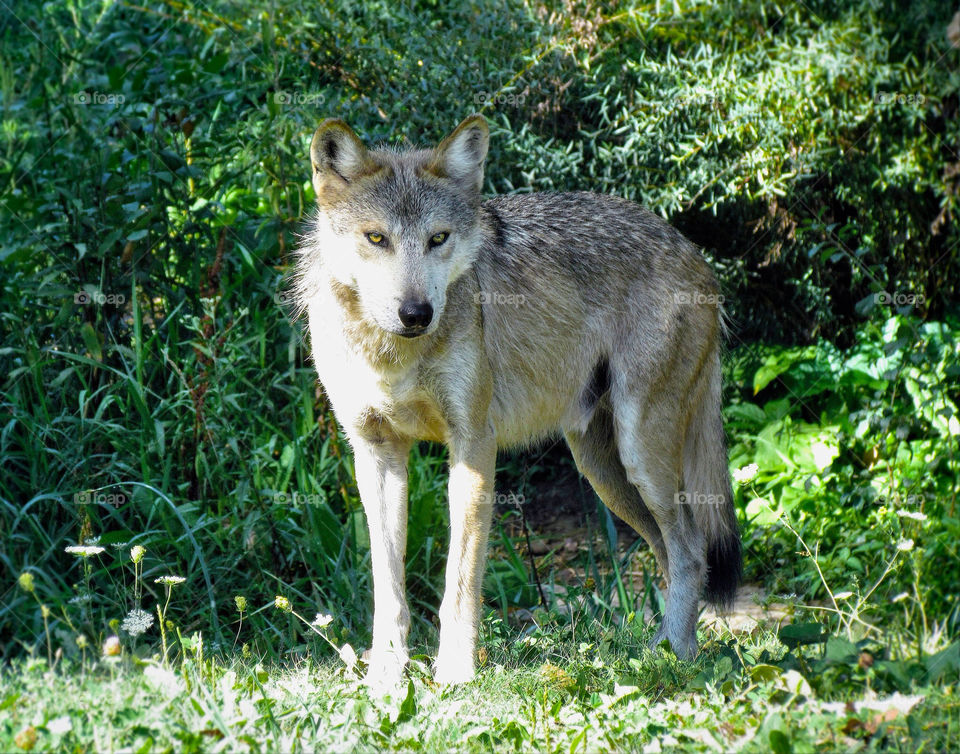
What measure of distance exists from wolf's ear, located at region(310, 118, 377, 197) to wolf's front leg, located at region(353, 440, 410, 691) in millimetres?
1091

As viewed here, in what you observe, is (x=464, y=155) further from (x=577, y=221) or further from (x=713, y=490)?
(x=713, y=490)

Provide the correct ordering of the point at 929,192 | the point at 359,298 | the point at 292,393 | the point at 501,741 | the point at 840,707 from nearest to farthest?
1. the point at 840,707
2. the point at 501,741
3. the point at 359,298
4. the point at 292,393
5. the point at 929,192

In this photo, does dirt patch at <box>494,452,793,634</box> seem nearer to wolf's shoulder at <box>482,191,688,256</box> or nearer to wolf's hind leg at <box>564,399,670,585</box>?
wolf's hind leg at <box>564,399,670,585</box>

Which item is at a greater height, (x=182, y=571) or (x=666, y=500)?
(x=666, y=500)

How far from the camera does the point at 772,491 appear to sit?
6148 millimetres

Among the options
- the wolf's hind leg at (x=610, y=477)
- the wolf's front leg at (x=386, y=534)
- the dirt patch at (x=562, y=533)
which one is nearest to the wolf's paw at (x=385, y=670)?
the wolf's front leg at (x=386, y=534)

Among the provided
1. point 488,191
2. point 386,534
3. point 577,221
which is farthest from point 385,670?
point 488,191

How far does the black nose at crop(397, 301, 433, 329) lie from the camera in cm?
377

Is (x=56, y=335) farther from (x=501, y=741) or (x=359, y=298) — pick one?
(x=501, y=741)

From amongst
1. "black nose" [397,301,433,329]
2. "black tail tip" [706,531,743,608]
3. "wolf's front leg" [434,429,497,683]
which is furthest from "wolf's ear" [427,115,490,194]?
"black tail tip" [706,531,743,608]

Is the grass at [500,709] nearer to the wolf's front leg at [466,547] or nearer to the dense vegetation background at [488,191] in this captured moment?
the wolf's front leg at [466,547]

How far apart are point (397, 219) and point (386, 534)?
1.31 m

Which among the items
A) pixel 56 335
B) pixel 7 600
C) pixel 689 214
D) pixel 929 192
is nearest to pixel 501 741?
pixel 7 600

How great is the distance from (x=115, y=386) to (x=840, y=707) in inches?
149
